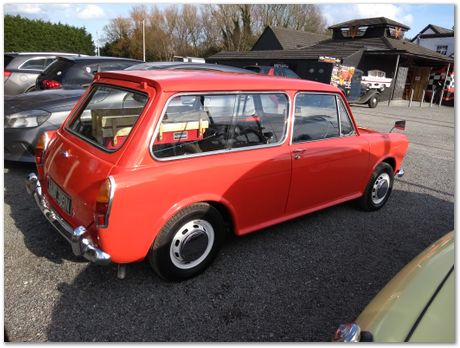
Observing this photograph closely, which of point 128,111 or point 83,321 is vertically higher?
point 128,111

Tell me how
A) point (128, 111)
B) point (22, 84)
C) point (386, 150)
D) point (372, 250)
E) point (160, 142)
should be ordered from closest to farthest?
point (160, 142) → point (128, 111) → point (372, 250) → point (386, 150) → point (22, 84)

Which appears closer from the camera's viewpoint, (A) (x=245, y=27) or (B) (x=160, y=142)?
(B) (x=160, y=142)

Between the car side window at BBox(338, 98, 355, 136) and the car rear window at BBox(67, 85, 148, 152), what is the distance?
6.99ft

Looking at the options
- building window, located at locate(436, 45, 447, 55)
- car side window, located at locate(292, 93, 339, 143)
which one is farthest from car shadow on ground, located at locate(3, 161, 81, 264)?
building window, located at locate(436, 45, 447, 55)

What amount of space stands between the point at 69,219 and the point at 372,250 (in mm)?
2795

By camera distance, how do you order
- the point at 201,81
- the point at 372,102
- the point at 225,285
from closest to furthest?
the point at 201,81, the point at 225,285, the point at 372,102

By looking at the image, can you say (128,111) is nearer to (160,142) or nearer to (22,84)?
(160,142)

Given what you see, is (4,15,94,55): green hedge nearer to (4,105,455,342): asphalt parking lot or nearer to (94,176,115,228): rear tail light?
(4,105,455,342): asphalt parking lot

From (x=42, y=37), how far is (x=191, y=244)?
95.1ft

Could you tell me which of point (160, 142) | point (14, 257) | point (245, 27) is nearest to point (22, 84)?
point (14, 257)

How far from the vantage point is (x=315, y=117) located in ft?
11.5

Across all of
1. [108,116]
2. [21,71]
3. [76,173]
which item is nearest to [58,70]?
[21,71]

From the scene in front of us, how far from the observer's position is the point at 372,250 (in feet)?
11.6

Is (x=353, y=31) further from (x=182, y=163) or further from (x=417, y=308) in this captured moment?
(x=417, y=308)
